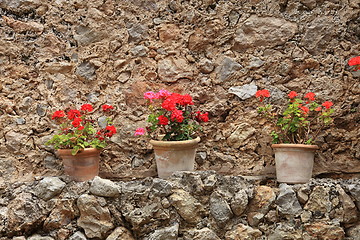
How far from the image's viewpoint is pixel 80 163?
2.30 meters

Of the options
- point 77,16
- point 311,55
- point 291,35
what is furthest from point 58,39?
point 311,55

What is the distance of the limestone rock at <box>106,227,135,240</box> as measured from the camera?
84.2 inches

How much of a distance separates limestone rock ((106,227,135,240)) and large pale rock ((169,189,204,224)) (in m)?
0.36

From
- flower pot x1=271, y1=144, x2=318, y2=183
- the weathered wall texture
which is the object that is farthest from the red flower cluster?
flower pot x1=271, y1=144, x2=318, y2=183

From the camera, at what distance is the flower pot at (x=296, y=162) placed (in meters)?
2.30

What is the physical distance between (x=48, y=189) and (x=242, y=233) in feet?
4.48

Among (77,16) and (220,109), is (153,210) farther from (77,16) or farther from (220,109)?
(77,16)

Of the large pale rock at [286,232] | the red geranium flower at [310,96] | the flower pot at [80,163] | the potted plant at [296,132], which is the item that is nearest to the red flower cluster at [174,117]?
the flower pot at [80,163]

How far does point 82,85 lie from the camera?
2.63 meters

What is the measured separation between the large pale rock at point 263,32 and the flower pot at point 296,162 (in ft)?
2.86

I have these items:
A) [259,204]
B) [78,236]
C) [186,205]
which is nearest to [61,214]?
[78,236]

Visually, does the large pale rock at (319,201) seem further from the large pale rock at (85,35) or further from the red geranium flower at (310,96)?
the large pale rock at (85,35)

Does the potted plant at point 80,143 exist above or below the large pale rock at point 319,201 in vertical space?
above

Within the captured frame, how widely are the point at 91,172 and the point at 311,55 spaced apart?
6.37 feet
